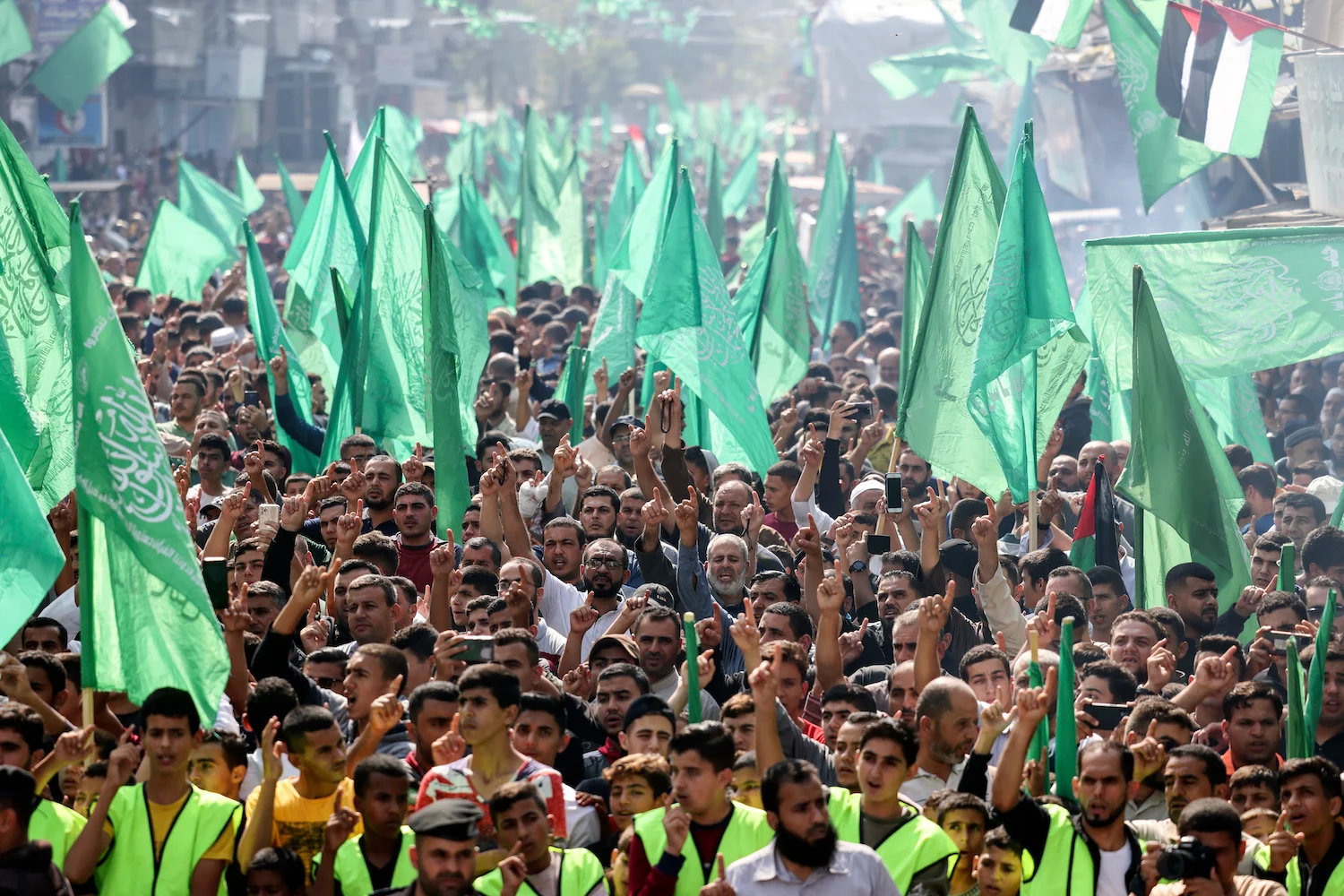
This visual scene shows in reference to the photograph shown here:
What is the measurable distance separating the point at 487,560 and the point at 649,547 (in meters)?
0.64

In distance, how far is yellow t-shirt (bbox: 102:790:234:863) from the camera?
4938mm

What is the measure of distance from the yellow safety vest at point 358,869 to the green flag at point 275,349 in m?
5.76

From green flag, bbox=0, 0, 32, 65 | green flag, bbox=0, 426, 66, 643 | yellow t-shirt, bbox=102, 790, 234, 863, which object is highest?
green flag, bbox=0, 0, 32, 65


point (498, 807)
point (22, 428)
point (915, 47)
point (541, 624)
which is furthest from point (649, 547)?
point (915, 47)

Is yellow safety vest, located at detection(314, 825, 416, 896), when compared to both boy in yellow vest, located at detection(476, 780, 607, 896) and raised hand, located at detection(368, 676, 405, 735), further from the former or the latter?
raised hand, located at detection(368, 676, 405, 735)

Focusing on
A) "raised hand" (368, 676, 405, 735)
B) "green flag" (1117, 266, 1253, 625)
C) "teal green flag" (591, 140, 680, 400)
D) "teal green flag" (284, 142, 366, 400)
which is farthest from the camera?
"teal green flag" (591, 140, 680, 400)

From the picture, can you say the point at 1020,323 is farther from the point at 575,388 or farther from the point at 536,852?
the point at 536,852

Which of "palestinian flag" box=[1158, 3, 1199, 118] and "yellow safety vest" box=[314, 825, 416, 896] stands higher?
"palestinian flag" box=[1158, 3, 1199, 118]

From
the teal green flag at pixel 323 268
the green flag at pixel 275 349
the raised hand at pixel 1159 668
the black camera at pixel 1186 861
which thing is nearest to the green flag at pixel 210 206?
the teal green flag at pixel 323 268

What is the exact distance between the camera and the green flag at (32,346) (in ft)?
24.9

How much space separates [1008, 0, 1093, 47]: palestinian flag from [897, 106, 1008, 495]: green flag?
28.2ft

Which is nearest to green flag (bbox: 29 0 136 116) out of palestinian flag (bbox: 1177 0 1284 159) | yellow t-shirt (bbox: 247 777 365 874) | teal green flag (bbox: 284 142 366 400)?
teal green flag (bbox: 284 142 366 400)

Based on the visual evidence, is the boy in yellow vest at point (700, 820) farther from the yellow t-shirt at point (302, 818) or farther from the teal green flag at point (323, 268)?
the teal green flag at point (323, 268)

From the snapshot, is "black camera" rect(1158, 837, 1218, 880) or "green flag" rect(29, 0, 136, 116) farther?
"green flag" rect(29, 0, 136, 116)
